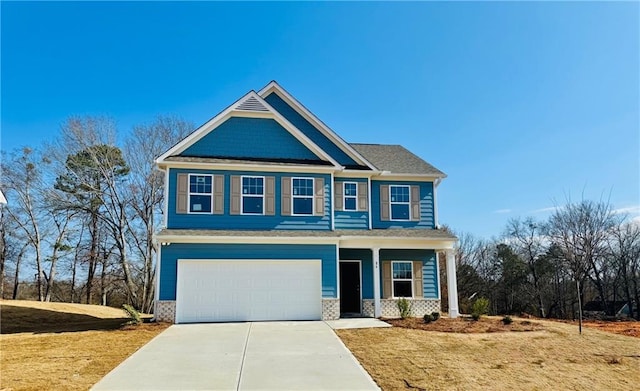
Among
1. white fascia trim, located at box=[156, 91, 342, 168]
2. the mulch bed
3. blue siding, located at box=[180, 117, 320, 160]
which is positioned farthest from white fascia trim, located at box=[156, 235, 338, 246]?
the mulch bed

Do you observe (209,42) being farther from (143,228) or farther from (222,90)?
(143,228)

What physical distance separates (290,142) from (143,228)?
17156 mm

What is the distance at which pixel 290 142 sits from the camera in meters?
16.4

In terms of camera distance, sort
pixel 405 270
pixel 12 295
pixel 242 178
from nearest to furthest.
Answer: pixel 242 178 < pixel 405 270 < pixel 12 295

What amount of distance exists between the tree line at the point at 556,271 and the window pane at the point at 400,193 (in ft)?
41.3

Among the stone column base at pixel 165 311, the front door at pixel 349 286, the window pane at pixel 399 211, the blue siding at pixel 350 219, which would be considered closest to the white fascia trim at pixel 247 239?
the blue siding at pixel 350 219

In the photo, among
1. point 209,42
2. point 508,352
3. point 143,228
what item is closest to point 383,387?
point 508,352

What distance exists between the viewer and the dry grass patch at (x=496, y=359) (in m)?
7.56

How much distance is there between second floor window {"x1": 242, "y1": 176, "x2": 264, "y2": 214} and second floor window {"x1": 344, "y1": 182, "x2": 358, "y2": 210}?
343 cm

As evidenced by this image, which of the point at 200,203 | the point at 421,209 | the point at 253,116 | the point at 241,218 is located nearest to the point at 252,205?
the point at 241,218

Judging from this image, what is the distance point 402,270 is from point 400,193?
3121 mm

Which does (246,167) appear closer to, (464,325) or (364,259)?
(364,259)

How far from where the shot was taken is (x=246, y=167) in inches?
613

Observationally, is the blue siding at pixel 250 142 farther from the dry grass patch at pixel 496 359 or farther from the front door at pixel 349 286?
the dry grass patch at pixel 496 359
